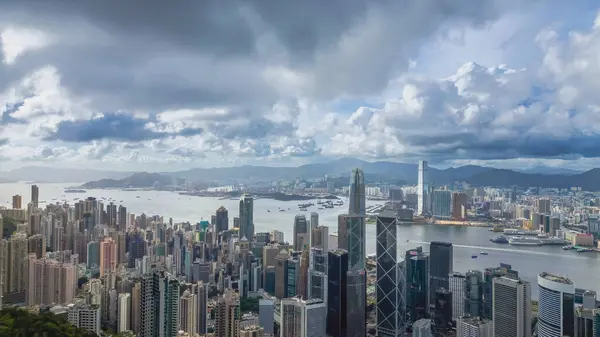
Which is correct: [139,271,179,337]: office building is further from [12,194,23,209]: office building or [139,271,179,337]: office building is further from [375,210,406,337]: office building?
[12,194,23,209]: office building

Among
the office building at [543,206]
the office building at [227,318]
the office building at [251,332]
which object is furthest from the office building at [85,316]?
the office building at [543,206]

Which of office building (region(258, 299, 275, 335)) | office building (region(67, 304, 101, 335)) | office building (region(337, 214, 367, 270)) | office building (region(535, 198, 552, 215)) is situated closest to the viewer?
office building (region(67, 304, 101, 335))

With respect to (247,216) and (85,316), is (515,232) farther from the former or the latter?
(85,316)

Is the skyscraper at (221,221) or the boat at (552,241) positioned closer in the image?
the boat at (552,241)

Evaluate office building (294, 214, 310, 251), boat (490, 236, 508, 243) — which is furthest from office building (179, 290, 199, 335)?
boat (490, 236, 508, 243)

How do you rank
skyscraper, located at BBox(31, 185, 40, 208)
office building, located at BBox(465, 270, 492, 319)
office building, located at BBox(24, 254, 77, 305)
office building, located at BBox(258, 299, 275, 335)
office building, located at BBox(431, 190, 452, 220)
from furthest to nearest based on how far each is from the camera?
office building, located at BBox(431, 190, 452, 220)
skyscraper, located at BBox(31, 185, 40, 208)
office building, located at BBox(465, 270, 492, 319)
office building, located at BBox(24, 254, 77, 305)
office building, located at BBox(258, 299, 275, 335)

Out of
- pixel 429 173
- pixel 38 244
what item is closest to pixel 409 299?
pixel 429 173

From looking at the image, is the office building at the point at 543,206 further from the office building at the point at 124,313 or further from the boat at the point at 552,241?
the office building at the point at 124,313
